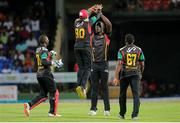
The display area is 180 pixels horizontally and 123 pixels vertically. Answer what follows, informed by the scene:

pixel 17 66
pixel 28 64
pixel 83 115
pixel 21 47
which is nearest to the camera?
pixel 83 115

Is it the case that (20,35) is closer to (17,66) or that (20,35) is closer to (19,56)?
(19,56)

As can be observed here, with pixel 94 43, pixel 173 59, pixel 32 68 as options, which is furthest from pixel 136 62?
pixel 173 59

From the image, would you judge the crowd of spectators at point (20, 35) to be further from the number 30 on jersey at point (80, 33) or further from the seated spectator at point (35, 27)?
the number 30 on jersey at point (80, 33)

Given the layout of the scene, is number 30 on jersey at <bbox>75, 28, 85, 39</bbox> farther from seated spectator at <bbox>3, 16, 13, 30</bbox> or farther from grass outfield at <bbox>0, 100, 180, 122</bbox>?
seated spectator at <bbox>3, 16, 13, 30</bbox>

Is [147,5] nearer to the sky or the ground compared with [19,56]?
nearer to the sky

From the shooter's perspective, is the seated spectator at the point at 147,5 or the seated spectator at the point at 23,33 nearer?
the seated spectator at the point at 147,5

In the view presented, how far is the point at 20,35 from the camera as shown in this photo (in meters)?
37.3

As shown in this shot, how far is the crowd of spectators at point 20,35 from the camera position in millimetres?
34406

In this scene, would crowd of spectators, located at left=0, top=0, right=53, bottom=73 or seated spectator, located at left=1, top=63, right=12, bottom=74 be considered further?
crowd of spectators, located at left=0, top=0, right=53, bottom=73

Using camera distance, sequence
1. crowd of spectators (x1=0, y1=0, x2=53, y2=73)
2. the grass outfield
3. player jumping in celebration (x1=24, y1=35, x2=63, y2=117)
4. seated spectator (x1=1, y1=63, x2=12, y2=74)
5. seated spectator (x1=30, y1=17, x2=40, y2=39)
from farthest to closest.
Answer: seated spectator (x1=30, y1=17, x2=40, y2=39) → crowd of spectators (x1=0, y1=0, x2=53, y2=73) → seated spectator (x1=1, y1=63, x2=12, y2=74) → player jumping in celebration (x1=24, y1=35, x2=63, y2=117) → the grass outfield

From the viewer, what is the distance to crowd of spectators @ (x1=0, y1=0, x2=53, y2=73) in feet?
113

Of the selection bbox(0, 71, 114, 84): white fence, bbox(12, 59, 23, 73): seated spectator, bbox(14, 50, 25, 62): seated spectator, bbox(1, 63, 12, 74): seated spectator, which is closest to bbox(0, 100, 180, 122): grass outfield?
bbox(0, 71, 114, 84): white fence

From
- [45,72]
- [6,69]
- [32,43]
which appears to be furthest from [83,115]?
[32,43]

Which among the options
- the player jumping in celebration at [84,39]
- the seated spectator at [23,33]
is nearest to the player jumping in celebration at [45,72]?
the player jumping in celebration at [84,39]
